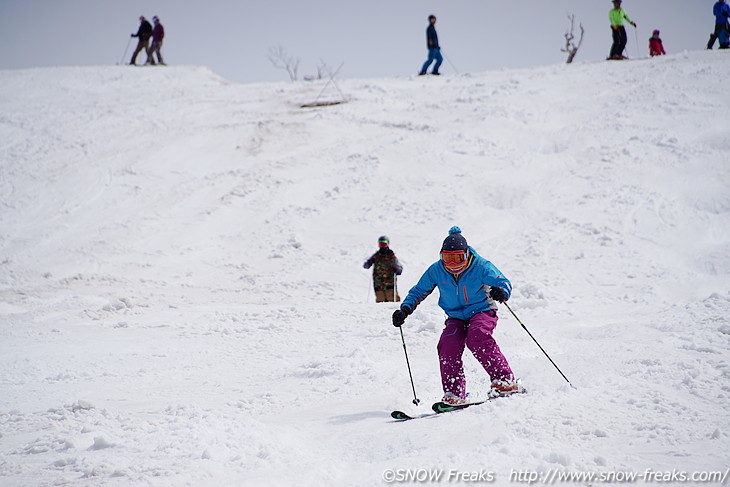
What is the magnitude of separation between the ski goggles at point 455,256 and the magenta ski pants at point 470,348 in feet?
1.72

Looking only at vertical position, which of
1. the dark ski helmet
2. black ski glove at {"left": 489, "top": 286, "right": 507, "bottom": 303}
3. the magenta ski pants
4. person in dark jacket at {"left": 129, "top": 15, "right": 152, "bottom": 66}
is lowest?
the magenta ski pants

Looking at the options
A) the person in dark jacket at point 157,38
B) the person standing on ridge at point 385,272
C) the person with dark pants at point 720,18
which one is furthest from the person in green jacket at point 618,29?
the person in dark jacket at point 157,38

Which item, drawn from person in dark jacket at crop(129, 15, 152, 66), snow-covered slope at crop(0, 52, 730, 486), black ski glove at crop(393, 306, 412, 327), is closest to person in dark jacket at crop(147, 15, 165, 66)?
person in dark jacket at crop(129, 15, 152, 66)

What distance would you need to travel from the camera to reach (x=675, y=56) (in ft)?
68.4

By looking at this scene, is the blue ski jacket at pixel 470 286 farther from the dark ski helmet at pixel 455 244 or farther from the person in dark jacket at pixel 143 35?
the person in dark jacket at pixel 143 35

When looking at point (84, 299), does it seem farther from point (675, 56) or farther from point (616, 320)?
Answer: point (675, 56)

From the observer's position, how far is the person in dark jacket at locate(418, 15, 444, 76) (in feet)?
70.4

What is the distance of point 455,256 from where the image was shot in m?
4.95

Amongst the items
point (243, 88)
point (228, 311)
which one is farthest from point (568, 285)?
point (243, 88)

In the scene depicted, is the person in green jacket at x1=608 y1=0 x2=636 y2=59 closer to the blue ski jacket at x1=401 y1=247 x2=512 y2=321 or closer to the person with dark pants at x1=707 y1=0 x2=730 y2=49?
the person with dark pants at x1=707 y1=0 x2=730 y2=49

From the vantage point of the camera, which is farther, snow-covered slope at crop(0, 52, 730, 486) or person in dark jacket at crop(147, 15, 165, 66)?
person in dark jacket at crop(147, 15, 165, 66)

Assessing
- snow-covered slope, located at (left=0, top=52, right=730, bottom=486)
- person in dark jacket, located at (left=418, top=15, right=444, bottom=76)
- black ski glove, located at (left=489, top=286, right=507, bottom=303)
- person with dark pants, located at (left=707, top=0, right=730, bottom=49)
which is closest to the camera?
snow-covered slope, located at (left=0, top=52, right=730, bottom=486)

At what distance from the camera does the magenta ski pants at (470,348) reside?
15.8 feet

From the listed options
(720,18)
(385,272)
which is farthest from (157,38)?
(720,18)
